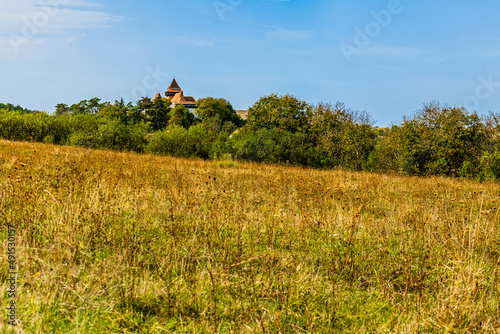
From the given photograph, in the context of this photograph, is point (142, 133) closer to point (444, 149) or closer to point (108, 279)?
Result: point (444, 149)

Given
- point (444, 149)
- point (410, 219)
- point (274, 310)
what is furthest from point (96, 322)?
point (444, 149)

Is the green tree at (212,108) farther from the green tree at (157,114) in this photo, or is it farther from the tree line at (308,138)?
the tree line at (308,138)

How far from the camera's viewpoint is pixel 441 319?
299cm

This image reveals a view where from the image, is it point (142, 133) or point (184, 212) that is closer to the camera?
point (184, 212)

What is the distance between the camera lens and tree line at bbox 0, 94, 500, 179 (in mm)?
A: 24312

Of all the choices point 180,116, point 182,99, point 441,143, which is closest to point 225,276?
point 441,143

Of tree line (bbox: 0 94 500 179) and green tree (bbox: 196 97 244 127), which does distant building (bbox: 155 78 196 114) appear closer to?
green tree (bbox: 196 97 244 127)

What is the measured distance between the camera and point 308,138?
2956 centimetres

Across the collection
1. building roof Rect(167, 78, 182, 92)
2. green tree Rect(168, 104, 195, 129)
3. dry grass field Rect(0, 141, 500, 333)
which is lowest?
dry grass field Rect(0, 141, 500, 333)

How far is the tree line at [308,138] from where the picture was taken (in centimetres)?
2431

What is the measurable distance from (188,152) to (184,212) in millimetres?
19862

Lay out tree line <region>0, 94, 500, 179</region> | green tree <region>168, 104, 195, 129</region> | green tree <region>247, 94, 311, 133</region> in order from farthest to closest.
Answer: green tree <region>168, 104, 195, 129</region> < green tree <region>247, 94, 311, 133</region> < tree line <region>0, 94, 500, 179</region>

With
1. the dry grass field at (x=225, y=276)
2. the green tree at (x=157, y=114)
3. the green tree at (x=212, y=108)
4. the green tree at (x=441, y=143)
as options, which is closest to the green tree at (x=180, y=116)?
the green tree at (x=157, y=114)

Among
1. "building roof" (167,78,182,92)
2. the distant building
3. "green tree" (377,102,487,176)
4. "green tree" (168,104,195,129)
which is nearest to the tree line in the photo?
"green tree" (377,102,487,176)
